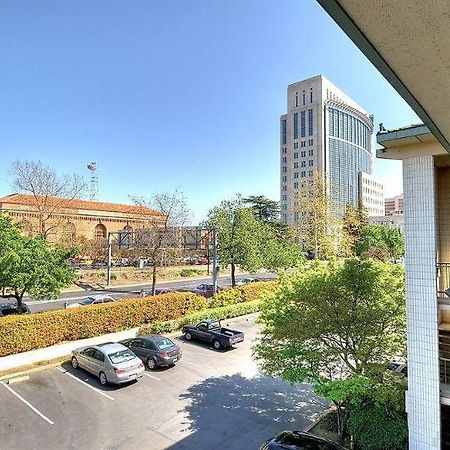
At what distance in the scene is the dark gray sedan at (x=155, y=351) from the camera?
15.1 metres

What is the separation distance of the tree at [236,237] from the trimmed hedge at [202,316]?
17.2 feet

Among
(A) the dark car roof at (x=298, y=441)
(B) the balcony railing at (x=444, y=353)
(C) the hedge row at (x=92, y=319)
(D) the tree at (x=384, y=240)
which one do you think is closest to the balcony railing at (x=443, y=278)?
(B) the balcony railing at (x=444, y=353)

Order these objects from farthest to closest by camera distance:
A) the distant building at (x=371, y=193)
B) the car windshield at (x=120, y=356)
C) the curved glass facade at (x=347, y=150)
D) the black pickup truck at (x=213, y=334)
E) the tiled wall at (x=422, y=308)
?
the distant building at (x=371, y=193), the curved glass facade at (x=347, y=150), the black pickup truck at (x=213, y=334), the car windshield at (x=120, y=356), the tiled wall at (x=422, y=308)

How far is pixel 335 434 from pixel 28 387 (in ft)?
34.0

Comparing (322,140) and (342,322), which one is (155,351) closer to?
(342,322)

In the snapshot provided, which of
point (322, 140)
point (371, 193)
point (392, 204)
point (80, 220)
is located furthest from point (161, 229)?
point (392, 204)

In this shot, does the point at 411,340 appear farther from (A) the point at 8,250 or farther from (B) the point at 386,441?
(A) the point at 8,250

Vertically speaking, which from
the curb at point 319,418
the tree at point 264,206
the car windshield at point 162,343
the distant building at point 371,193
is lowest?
the curb at point 319,418

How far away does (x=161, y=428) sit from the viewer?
10.6 m

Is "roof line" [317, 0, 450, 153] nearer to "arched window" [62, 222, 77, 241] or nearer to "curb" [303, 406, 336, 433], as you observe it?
"curb" [303, 406, 336, 433]

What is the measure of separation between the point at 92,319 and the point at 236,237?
51.4ft

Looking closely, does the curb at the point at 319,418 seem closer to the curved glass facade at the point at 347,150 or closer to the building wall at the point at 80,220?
the building wall at the point at 80,220

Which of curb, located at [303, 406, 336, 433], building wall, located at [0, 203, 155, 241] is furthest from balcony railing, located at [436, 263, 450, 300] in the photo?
building wall, located at [0, 203, 155, 241]

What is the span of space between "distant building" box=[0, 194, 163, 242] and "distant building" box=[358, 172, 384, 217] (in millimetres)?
61335
